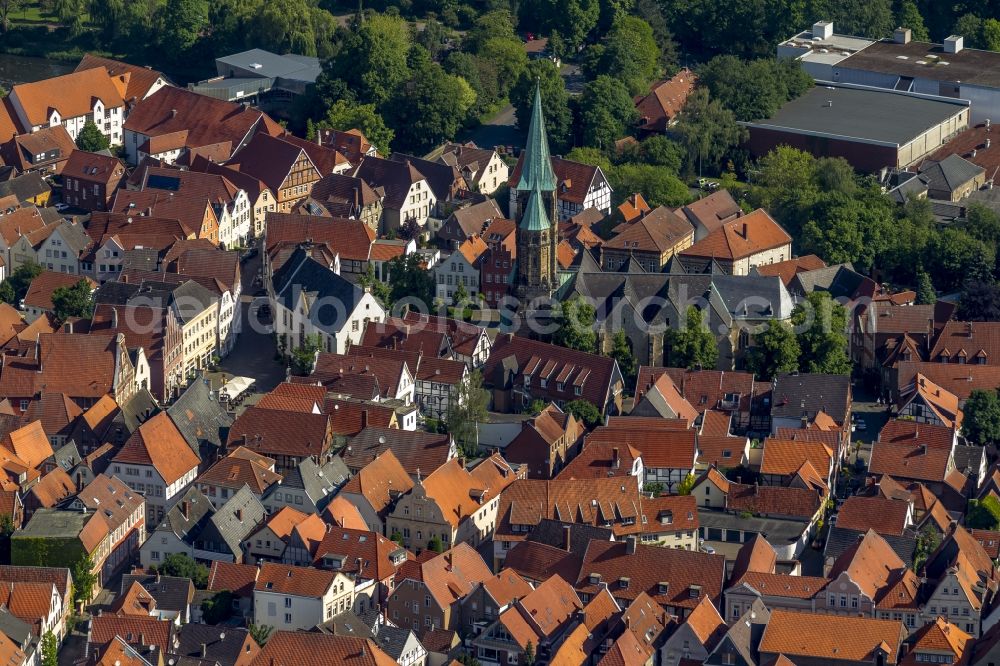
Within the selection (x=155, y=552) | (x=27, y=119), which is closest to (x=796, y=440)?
(x=155, y=552)

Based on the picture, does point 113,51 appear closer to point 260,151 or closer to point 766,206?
point 260,151

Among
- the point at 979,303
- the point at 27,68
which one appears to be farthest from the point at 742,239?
the point at 27,68

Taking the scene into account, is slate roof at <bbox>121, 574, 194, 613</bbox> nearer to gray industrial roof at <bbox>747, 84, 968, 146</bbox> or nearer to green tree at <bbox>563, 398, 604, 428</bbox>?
green tree at <bbox>563, 398, 604, 428</bbox>

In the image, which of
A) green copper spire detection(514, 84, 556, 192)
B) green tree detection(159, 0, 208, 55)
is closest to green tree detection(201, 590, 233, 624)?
green copper spire detection(514, 84, 556, 192)

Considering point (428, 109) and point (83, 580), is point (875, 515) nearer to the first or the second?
point (83, 580)

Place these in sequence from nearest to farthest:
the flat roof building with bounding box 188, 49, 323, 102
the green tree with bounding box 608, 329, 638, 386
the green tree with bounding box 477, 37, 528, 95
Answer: the green tree with bounding box 608, 329, 638, 386
the green tree with bounding box 477, 37, 528, 95
the flat roof building with bounding box 188, 49, 323, 102

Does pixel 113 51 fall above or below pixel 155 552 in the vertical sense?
below
